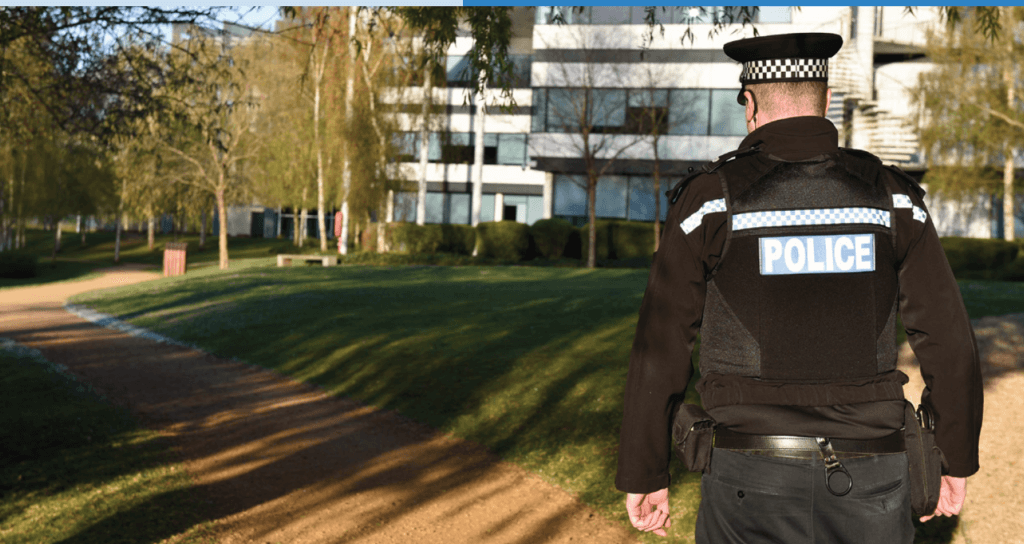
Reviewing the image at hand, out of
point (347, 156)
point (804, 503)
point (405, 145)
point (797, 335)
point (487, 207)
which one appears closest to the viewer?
point (804, 503)

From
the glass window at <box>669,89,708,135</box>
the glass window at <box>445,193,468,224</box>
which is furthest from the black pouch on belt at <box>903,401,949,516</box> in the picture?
the glass window at <box>445,193,468,224</box>

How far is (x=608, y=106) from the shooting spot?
1400 inches

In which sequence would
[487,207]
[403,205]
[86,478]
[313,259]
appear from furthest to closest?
[487,207] → [403,205] → [313,259] → [86,478]

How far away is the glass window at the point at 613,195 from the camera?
4062 centimetres

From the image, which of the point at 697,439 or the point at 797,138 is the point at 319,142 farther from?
the point at 697,439

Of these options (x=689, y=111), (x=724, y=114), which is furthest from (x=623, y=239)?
(x=724, y=114)

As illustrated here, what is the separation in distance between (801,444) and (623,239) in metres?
34.6

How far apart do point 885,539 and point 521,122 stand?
168 ft

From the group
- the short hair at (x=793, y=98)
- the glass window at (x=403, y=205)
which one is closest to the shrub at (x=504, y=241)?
the glass window at (x=403, y=205)

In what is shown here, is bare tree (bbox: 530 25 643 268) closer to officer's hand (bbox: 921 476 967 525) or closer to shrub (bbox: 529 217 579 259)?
shrub (bbox: 529 217 579 259)

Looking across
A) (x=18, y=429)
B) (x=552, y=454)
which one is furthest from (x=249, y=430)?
(x=552, y=454)

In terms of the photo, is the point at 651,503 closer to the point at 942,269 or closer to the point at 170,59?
the point at 942,269

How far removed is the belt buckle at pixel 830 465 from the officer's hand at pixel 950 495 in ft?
1.52

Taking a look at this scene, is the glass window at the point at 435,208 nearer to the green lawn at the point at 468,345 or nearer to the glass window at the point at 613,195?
the glass window at the point at 613,195
